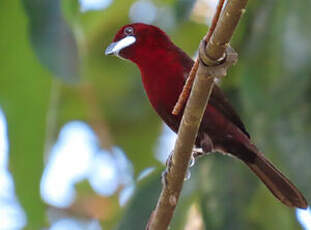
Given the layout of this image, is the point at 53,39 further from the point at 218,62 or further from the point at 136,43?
the point at 218,62

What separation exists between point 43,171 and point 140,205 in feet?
2.18

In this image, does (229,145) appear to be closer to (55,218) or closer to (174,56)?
(174,56)

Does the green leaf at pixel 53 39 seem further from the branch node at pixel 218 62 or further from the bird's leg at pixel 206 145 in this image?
the branch node at pixel 218 62

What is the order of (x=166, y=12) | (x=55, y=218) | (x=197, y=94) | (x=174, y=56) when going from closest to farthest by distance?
(x=197, y=94) → (x=174, y=56) → (x=166, y=12) → (x=55, y=218)

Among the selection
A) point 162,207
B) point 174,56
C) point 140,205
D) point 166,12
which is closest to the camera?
point 162,207

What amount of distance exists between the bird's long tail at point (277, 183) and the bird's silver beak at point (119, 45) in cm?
78

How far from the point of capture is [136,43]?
390cm

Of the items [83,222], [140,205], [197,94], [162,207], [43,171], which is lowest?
[83,222]

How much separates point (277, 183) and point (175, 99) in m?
0.60

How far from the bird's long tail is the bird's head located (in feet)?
2.25

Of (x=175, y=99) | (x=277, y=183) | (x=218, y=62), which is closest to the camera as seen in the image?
(x=218, y=62)

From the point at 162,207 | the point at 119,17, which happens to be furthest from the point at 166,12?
the point at 162,207

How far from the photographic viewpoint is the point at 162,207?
2854 millimetres


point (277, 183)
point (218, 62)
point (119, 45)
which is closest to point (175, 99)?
point (119, 45)
